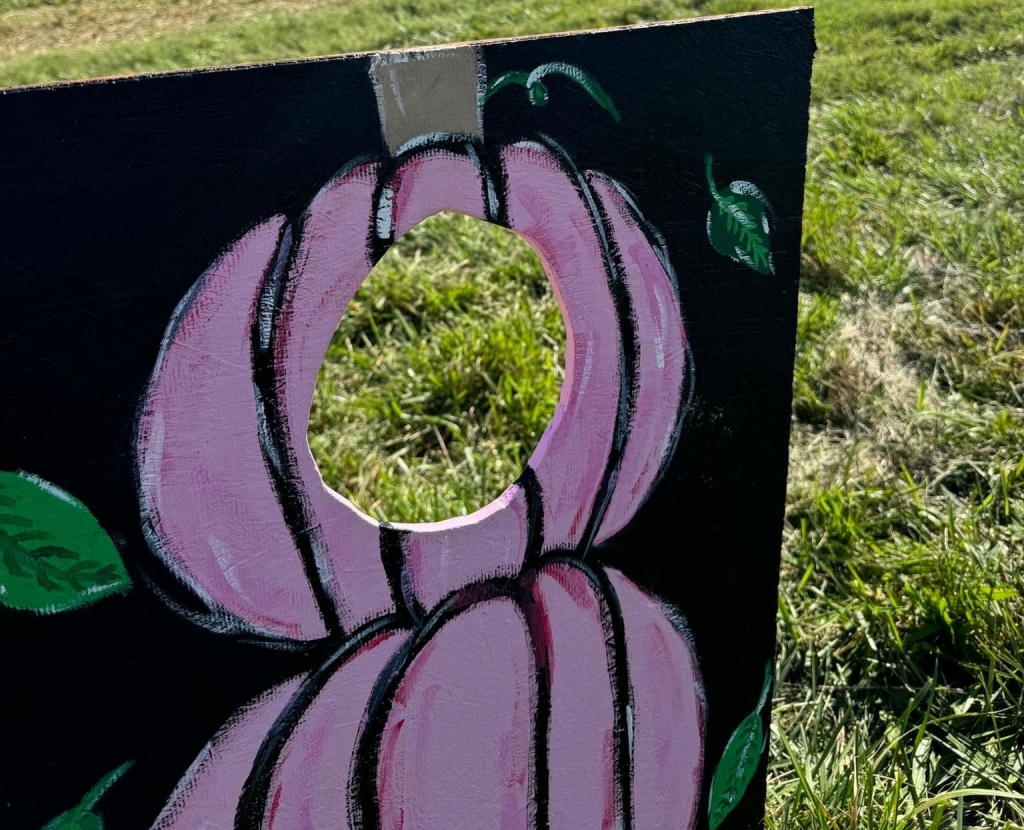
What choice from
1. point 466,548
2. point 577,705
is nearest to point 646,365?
point 466,548

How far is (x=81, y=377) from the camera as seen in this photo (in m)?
0.71

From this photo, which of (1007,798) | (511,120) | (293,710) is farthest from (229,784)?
(1007,798)

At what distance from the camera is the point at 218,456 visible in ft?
2.52

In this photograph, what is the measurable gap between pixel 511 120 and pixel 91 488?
1.49 ft

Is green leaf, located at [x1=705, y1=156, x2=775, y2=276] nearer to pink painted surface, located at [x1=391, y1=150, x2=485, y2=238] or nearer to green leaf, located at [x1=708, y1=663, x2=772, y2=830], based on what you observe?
pink painted surface, located at [x1=391, y1=150, x2=485, y2=238]

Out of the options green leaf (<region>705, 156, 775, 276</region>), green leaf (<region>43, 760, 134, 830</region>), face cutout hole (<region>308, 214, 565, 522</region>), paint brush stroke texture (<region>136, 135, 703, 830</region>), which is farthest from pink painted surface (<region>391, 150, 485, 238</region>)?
face cutout hole (<region>308, 214, 565, 522</region>)

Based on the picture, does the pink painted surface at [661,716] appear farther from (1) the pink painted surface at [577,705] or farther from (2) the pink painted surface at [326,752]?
(2) the pink painted surface at [326,752]

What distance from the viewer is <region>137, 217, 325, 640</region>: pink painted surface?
29.0 inches

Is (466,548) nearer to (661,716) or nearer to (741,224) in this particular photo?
(661,716)

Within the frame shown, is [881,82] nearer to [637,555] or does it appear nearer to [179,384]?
[637,555]

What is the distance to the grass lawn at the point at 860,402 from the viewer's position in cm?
136

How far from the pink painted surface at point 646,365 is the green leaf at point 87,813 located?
1.60ft

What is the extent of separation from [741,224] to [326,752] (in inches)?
24.9

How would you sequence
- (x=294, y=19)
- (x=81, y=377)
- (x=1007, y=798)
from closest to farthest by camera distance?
(x=81, y=377) → (x=1007, y=798) → (x=294, y=19)
